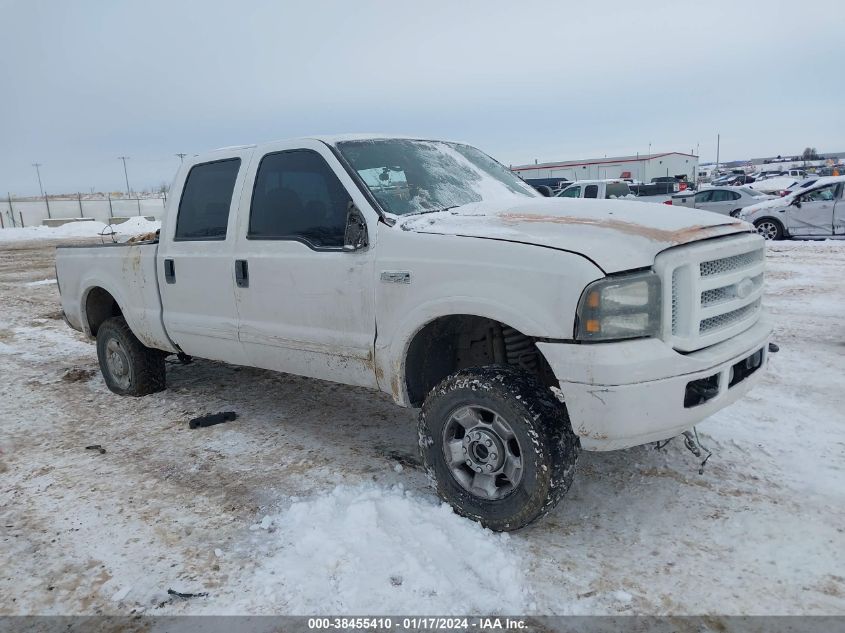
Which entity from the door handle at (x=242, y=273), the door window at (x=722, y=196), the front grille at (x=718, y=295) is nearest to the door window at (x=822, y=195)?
the door window at (x=722, y=196)

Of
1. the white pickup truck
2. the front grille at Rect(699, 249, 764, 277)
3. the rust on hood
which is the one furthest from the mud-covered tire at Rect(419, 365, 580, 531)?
the front grille at Rect(699, 249, 764, 277)

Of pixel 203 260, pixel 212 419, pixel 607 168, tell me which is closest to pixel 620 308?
pixel 203 260

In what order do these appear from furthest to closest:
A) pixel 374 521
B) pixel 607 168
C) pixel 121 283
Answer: pixel 607 168 → pixel 121 283 → pixel 374 521

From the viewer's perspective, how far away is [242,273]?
425cm

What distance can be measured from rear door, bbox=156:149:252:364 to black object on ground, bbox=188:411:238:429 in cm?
50

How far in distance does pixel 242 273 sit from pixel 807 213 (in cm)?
1546

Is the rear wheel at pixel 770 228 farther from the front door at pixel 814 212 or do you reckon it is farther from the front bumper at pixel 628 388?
the front bumper at pixel 628 388

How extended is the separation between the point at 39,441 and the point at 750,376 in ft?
15.7

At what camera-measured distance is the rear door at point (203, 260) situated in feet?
14.5

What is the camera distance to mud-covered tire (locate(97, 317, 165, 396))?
219 inches

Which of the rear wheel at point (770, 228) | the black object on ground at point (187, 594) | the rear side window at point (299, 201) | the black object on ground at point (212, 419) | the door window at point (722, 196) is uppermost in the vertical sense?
the rear side window at point (299, 201)

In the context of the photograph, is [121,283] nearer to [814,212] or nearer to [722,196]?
[814,212]

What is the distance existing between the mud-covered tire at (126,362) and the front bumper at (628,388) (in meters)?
4.06

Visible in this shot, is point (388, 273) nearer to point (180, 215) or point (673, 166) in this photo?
point (180, 215)
